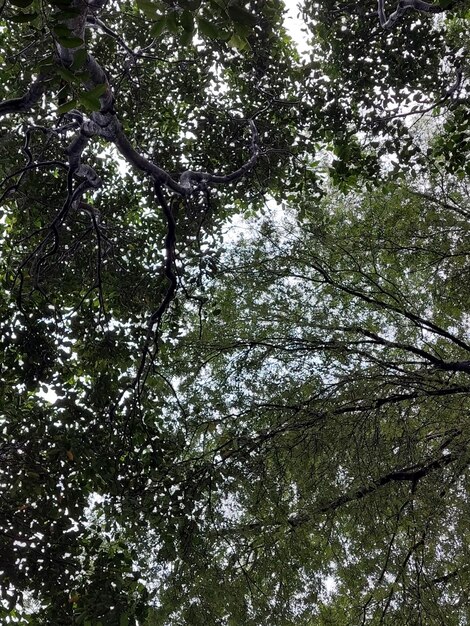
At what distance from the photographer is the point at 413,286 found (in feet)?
17.2

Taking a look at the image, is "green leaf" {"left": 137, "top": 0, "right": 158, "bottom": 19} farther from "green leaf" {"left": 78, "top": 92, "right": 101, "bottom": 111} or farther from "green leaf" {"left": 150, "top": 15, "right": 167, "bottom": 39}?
"green leaf" {"left": 78, "top": 92, "right": 101, "bottom": 111}

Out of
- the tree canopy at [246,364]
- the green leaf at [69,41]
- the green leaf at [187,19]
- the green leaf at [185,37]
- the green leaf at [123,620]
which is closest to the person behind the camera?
the green leaf at [69,41]

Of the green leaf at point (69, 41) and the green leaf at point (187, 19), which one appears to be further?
the green leaf at point (187, 19)

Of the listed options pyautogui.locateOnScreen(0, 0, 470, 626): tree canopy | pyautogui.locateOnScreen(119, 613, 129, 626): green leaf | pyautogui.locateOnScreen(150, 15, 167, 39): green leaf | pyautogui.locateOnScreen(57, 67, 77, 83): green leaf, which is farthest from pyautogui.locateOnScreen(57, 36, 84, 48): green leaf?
pyautogui.locateOnScreen(119, 613, 129, 626): green leaf

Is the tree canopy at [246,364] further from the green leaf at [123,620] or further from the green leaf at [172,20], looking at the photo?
the green leaf at [172,20]

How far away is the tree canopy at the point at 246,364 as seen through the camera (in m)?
3.45

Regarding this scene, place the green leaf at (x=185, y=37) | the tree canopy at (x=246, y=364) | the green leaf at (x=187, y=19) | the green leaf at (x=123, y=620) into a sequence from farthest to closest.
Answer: the tree canopy at (x=246, y=364), the green leaf at (x=123, y=620), the green leaf at (x=185, y=37), the green leaf at (x=187, y=19)

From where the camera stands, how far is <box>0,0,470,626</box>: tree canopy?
345cm

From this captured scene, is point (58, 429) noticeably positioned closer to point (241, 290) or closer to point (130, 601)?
point (130, 601)

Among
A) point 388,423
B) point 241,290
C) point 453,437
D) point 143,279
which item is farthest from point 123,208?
point 453,437

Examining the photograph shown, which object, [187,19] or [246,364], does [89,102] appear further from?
[246,364]

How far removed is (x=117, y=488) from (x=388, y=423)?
6.60 feet

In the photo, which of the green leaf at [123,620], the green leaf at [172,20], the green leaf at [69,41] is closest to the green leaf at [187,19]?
the green leaf at [172,20]

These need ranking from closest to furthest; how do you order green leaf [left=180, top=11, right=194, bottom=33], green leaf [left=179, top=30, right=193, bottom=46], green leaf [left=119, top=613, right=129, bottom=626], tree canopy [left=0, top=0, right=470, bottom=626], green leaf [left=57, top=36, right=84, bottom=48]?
green leaf [left=57, top=36, right=84, bottom=48] → green leaf [left=180, top=11, right=194, bottom=33] → green leaf [left=179, top=30, right=193, bottom=46] → green leaf [left=119, top=613, right=129, bottom=626] → tree canopy [left=0, top=0, right=470, bottom=626]
